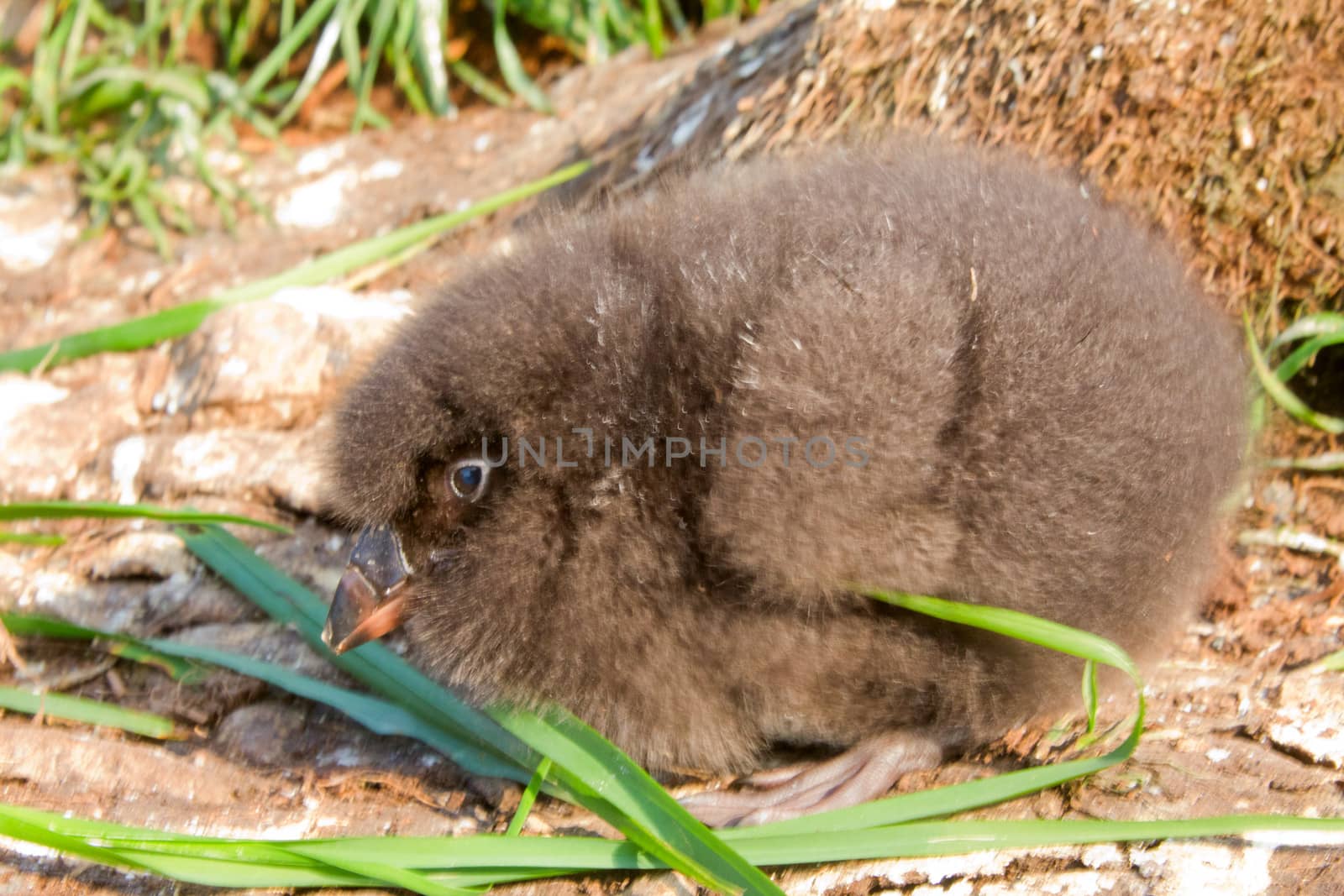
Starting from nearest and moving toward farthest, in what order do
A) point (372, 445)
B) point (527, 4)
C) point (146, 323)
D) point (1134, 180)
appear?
point (372, 445) < point (1134, 180) < point (146, 323) < point (527, 4)

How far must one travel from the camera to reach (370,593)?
2383 millimetres

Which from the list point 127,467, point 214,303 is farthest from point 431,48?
point 127,467

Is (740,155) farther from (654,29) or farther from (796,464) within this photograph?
(654,29)

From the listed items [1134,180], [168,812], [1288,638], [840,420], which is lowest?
[168,812]

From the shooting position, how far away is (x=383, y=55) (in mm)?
5363

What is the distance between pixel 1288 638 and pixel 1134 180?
3.96 ft

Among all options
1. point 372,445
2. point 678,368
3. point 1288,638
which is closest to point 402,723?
point 372,445

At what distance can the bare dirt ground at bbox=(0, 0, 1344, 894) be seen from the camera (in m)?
2.16

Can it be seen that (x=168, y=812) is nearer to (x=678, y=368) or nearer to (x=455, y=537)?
(x=455, y=537)

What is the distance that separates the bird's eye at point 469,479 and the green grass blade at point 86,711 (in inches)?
36.2

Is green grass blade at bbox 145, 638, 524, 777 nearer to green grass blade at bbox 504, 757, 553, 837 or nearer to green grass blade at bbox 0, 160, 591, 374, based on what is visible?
green grass blade at bbox 504, 757, 553, 837

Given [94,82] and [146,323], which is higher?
[94,82]

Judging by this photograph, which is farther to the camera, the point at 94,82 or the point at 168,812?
the point at 94,82

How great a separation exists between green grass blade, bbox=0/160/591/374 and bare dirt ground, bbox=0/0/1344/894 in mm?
69
